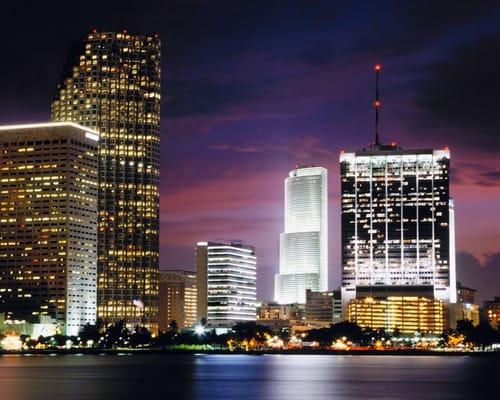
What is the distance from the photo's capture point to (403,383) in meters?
191

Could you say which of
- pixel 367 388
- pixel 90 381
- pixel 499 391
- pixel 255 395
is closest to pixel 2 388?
pixel 90 381

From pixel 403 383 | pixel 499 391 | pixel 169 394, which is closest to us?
pixel 169 394

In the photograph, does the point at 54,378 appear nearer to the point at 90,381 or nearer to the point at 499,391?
the point at 90,381

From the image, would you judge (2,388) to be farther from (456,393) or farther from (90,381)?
(456,393)

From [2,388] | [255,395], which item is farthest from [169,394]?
[2,388]

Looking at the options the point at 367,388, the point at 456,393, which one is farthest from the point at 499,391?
the point at 367,388

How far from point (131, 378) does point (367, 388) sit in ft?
141

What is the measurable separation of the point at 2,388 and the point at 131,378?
3521 centimetres

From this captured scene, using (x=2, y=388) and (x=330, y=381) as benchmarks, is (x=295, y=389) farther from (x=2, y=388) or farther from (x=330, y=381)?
(x=2, y=388)

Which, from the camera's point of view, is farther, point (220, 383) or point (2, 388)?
point (220, 383)

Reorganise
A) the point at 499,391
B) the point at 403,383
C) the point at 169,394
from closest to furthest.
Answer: the point at 169,394, the point at 499,391, the point at 403,383

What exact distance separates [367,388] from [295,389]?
12.3 m

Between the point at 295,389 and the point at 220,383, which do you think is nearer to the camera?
the point at 295,389

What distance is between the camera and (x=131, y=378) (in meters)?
200
